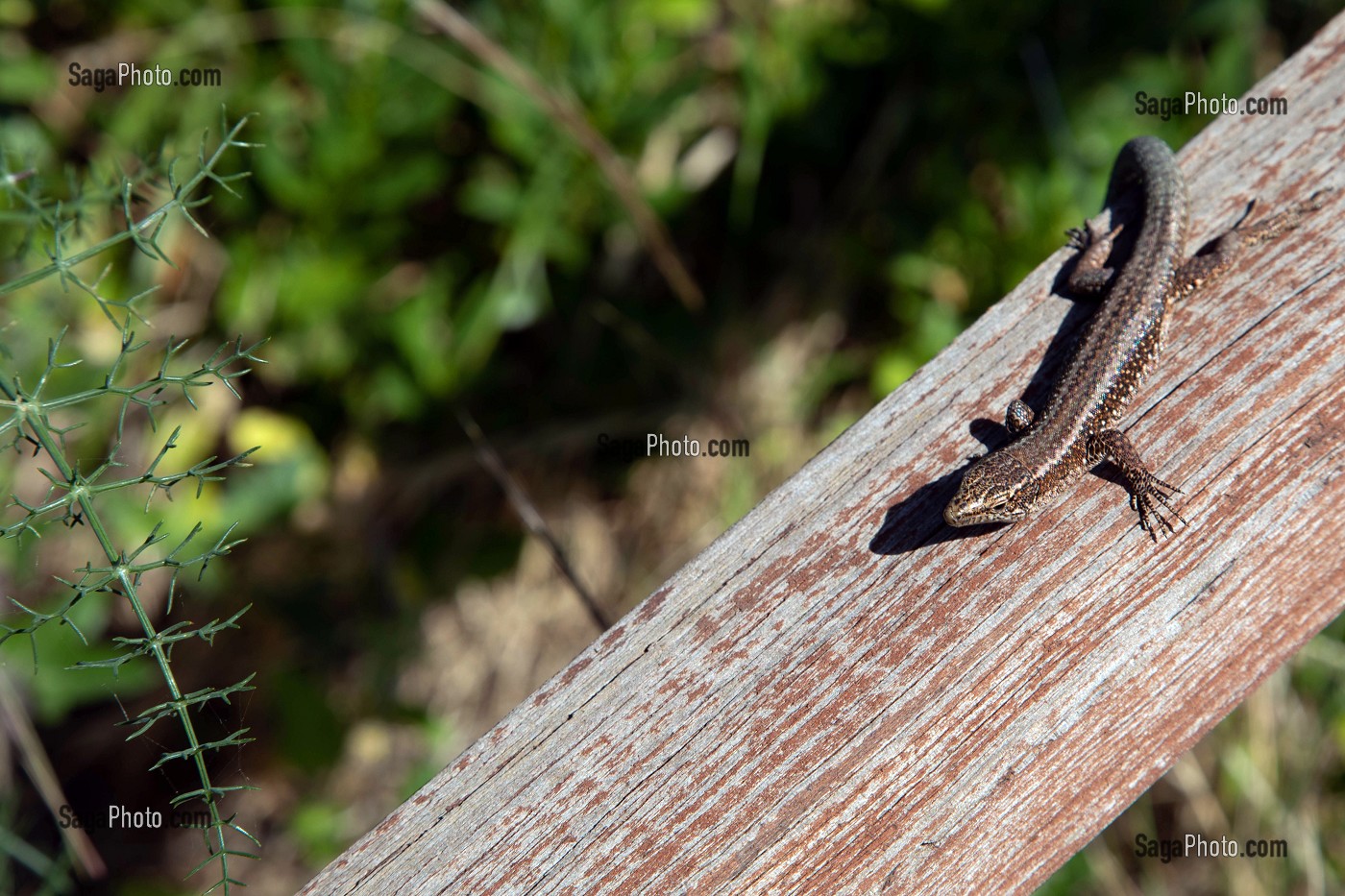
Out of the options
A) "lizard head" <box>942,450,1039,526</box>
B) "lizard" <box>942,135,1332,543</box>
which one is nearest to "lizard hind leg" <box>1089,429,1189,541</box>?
"lizard" <box>942,135,1332,543</box>

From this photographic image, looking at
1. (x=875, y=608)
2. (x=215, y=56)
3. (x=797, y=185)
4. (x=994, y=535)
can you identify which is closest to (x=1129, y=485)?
(x=994, y=535)

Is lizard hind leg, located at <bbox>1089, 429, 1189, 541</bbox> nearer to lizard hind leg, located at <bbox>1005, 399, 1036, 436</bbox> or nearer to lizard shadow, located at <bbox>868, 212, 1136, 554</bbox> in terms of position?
lizard shadow, located at <bbox>868, 212, 1136, 554</bbox>

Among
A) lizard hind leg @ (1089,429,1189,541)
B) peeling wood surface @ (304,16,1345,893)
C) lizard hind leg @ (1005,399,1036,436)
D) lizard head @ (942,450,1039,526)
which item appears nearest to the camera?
peeling wood surface @ (304,16,1345,893)

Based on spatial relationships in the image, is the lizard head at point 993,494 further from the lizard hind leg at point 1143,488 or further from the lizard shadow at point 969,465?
the lizard hind leg at point 1143,488

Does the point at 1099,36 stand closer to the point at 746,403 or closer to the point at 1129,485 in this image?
the point at 746,403

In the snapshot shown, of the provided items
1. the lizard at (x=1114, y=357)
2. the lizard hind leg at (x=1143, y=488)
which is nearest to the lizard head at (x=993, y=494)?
the lizard at (x=1114, y=357)
